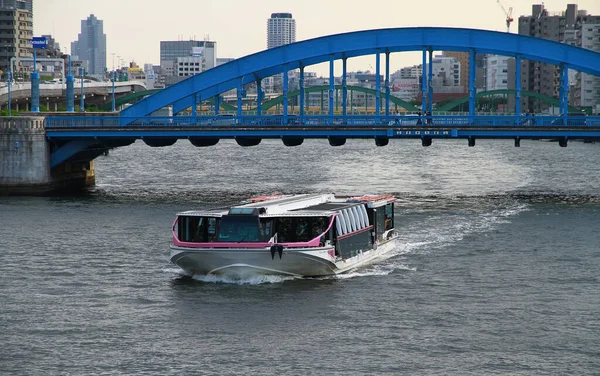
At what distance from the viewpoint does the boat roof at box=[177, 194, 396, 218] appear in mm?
45562

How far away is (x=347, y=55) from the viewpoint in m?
90.8

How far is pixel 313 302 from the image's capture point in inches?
1660

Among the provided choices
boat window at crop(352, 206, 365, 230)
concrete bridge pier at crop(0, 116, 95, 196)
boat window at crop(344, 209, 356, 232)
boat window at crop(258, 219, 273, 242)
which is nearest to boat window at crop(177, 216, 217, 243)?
boat window at crop(258, 219, 273, 242)

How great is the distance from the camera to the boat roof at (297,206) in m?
45.6

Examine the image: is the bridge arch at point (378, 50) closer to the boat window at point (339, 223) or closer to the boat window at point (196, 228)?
the boat window at point (339, 223)

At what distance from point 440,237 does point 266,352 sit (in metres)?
26.3

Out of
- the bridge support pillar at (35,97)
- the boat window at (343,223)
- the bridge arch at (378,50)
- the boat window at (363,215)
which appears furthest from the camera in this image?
the bridge support pillar at (35,97)

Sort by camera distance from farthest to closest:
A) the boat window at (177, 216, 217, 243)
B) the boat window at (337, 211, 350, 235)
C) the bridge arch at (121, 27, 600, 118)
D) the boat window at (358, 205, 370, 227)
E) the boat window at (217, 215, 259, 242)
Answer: the bridge arch at (121, 27, 600, 118), the boat window at (358, 205, 370, 227), the boat window at (337, 211, 350, 235), the boat window at (177, 216, 217, 243), the boat window at (217, 215, 259, 242)

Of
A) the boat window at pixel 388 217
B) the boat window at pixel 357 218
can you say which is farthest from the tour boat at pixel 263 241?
the boat window at pixel 388 217

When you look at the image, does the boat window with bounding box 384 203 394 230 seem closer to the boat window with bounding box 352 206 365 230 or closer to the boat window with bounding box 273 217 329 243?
the boat window with bounding box 352 206 365 230

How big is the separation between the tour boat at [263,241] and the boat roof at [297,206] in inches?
1.5

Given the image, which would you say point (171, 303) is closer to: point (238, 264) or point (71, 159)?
point (238, 264)

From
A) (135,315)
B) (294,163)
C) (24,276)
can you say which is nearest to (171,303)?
(135,315)

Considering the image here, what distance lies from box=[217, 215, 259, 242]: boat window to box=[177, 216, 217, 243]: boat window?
29.9 inches
